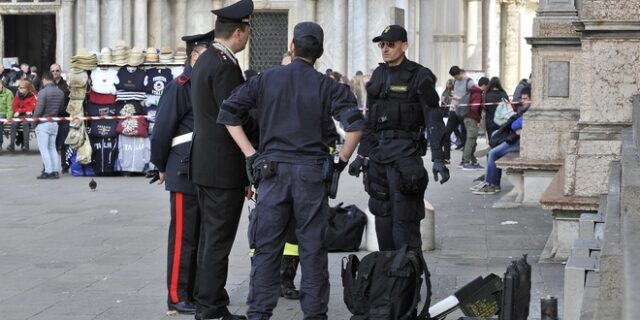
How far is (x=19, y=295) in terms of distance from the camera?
31.1 feet

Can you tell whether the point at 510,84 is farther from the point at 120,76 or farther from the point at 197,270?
the point at 197,270

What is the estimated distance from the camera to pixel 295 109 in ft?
25.0

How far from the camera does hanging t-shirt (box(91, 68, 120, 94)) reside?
2042cm

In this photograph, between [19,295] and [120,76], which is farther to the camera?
[120,76]

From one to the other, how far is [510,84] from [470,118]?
21.0 metres

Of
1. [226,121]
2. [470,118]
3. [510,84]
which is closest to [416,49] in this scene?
[510,84]

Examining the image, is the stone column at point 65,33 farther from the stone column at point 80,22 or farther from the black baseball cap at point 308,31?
the black baseball cap at point 308,31

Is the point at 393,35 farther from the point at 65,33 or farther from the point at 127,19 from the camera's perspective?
the point at 65,33

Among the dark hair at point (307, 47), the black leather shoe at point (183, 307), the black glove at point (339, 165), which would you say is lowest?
the black leather shoe at point (183, 307)

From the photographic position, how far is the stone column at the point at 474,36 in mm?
38469

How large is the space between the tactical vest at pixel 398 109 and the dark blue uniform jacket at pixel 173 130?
1254mm

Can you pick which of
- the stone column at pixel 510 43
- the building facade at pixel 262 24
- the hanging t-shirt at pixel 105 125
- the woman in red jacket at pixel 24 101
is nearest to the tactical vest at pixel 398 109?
the hanging t-shirt at pixel 105 125

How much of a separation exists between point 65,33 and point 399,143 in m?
26.1

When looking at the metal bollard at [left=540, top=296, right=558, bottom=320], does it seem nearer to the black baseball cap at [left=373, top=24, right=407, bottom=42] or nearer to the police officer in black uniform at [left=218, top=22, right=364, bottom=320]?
the police officer in black uniform at [left=218, top=22, right=364, bottom=320]
